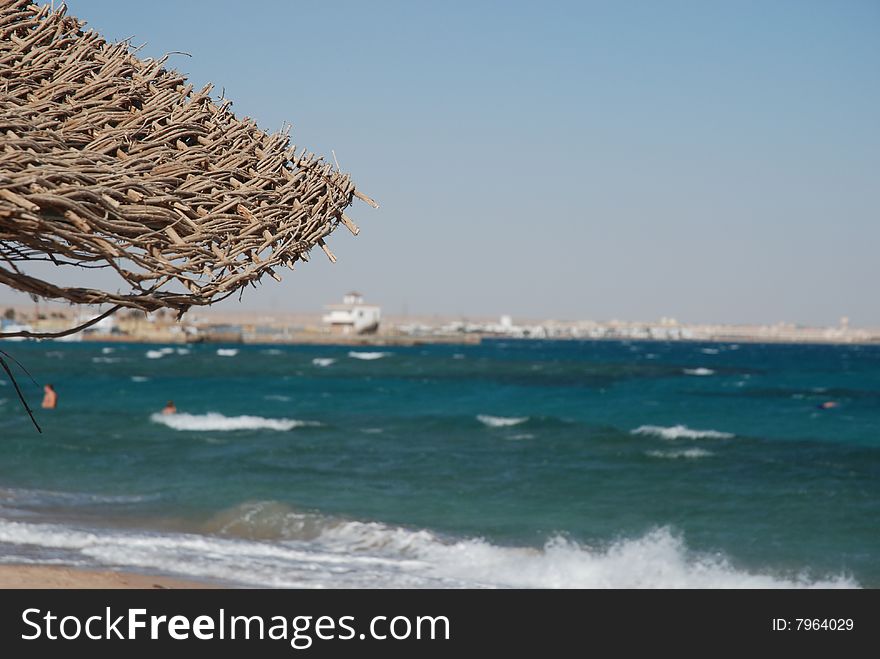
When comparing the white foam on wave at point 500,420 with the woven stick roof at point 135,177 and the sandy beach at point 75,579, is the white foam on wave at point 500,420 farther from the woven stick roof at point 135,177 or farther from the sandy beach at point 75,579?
the woven stick roof at point 135,177

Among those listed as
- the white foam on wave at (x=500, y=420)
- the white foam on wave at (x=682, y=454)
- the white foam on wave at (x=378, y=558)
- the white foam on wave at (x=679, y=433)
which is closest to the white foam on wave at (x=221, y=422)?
the white foam on wave at (x=500, y=420)

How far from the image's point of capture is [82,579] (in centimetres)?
818

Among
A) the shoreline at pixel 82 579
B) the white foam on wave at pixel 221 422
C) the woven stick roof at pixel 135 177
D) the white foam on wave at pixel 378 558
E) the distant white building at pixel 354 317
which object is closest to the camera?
the woven stick roof at pixel 135 177

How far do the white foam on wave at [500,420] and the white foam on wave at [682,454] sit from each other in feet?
19.4

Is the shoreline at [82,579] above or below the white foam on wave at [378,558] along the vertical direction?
above

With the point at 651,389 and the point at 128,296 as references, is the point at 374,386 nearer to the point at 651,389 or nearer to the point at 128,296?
the point at 651,389

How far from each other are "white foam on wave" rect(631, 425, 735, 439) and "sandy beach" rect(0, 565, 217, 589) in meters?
15.9

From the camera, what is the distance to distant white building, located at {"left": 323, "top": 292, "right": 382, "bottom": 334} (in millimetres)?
106188

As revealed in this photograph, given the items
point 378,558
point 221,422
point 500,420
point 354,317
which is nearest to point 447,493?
point 378,558

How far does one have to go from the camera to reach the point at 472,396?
36.4m

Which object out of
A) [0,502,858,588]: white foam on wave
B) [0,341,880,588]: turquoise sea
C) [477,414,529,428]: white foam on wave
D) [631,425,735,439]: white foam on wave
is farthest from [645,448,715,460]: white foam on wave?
[0,502,858,588]: white foam on wave

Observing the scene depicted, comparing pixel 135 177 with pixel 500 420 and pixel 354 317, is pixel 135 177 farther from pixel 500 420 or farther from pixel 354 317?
pixel 354 317

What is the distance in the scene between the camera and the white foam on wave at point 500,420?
83.2 feet
